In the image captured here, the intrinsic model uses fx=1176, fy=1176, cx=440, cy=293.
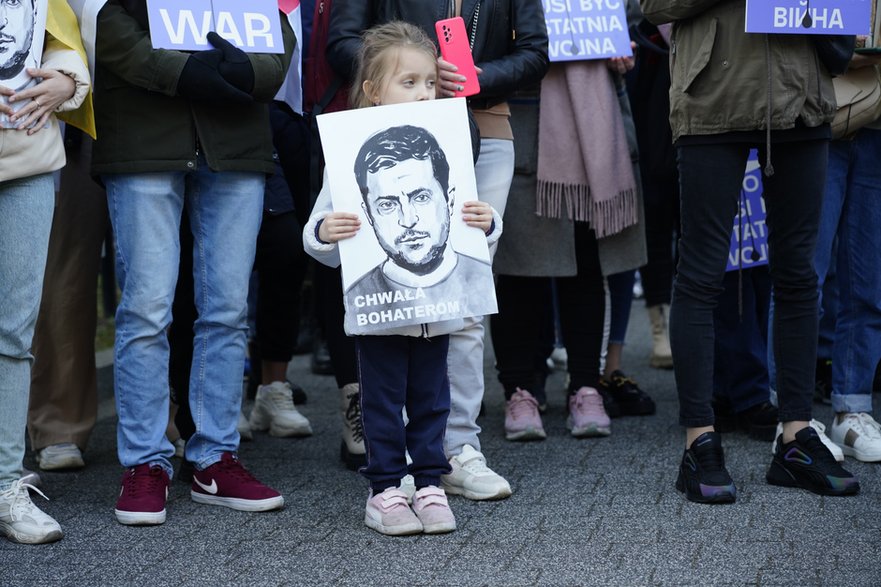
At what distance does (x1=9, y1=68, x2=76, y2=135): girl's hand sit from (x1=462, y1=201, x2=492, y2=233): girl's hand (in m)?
1.19

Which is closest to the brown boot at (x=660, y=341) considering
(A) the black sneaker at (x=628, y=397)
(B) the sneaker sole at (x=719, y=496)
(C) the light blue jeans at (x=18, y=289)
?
(A) the black sneaker at (x=628, y=397)

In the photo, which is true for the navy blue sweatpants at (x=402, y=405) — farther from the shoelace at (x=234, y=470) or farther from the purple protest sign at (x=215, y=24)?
the purple protest sign at (x=215, y=24)

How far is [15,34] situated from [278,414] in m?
2.06

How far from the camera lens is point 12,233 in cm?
334

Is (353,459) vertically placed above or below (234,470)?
below

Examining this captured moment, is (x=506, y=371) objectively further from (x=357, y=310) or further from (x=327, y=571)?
(x=327, y=571)

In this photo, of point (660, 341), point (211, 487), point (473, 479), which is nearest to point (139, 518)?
point (211, 487)

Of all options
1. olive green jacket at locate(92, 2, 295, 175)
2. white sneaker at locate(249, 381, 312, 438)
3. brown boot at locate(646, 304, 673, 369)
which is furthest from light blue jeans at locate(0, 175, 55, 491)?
brown boot at locate(646, 304, 673, 369)

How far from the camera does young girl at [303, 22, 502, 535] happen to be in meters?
3.41

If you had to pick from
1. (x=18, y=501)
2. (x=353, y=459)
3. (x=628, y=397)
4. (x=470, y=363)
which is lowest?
(x=628, y=397)

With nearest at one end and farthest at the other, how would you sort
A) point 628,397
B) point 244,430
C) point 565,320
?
point 244,430
point 565,320
point 628,397

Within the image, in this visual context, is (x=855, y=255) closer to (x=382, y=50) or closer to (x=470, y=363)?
(x=470, y=363)

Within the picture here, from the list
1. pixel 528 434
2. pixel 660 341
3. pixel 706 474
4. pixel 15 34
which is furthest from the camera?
pixel 660 341

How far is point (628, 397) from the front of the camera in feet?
16.7
